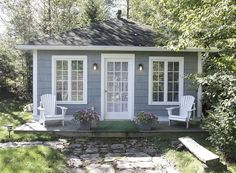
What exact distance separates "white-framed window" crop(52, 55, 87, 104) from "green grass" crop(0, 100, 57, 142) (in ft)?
5.04

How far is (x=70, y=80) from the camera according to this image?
10.1 m

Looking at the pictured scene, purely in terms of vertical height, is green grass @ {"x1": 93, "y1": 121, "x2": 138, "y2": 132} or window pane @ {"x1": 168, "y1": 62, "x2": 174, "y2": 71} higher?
window pane @ {"x1": 168, "y1": 62, "x2": 174, "y2": 71}

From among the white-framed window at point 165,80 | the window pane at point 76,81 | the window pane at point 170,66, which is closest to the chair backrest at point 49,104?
the window pane at point 76,81

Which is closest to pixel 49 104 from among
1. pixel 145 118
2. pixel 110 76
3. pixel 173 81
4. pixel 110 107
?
pixel 110 107

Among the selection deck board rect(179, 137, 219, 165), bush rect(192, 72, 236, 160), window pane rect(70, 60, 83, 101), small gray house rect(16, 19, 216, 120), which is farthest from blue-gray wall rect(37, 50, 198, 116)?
deck board rect(179, 137, 219, 165)

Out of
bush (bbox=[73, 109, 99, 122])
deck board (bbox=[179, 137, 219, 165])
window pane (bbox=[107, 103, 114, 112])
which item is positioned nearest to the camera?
deck board (bbox=[179, 137, 219, 165])

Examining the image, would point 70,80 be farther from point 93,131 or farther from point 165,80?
point 165,80

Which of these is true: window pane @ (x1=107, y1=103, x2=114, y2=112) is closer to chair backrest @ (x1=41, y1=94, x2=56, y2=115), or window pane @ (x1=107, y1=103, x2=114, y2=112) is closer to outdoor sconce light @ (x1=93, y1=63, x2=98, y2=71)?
outdoor sconce light @ (x1=93, y1=63, x2=98, y2=71)

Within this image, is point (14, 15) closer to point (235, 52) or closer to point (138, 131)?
point (138, 131)

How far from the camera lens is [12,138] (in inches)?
306

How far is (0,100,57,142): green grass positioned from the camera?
25.8ft

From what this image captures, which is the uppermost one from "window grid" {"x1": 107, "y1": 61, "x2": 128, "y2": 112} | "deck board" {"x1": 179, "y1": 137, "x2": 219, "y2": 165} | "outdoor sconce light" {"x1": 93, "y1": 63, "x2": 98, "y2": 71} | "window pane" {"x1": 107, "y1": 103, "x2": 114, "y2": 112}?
"outdoor sconce light" {"x1": 93, "y1": 63, "x2": 98, "y2": 71}

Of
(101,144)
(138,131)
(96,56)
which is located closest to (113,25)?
(96,56)

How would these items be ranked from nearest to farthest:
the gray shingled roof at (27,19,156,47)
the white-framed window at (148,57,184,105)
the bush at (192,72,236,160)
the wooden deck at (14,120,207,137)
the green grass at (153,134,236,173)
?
the green grass at (153,134,236,173)
the bush at (192,72,236,160)
the wooden deck at (14,120,207,137)
the gray shingled roof at (27,19,156,47)
the white-framed window at (148,57,184,105)
